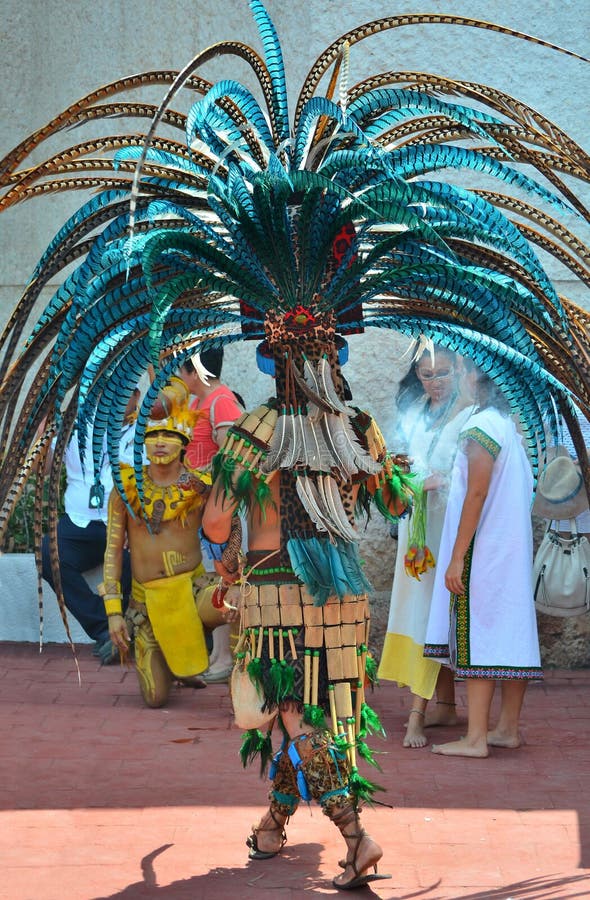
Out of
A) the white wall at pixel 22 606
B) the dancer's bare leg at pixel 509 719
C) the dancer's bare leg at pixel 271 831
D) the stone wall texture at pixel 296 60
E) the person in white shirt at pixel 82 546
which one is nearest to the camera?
the dancer's bare leg at pixel 271 831

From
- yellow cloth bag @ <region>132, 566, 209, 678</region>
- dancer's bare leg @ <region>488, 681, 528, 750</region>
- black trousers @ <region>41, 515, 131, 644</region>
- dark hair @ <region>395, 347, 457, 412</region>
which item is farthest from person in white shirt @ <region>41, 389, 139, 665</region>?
dancer's bare leg @ <region>488, 681, 528, 750</region>

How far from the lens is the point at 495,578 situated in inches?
244

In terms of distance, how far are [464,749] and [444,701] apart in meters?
0.68

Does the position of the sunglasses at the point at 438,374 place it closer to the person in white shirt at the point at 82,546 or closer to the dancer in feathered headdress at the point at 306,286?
the dancer in feathered headdress at the point at 306,286

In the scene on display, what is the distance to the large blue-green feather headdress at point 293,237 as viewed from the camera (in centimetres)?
411

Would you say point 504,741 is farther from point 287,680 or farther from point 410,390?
point 287,680

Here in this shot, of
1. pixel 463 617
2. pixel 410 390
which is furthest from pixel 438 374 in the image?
pixel 463 617

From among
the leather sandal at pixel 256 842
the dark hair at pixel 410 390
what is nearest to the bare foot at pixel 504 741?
the dark hair at pixel 410 390

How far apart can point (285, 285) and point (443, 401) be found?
2.15m

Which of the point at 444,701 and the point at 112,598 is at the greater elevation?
the point at 112,598

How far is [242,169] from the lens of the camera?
4.26 m

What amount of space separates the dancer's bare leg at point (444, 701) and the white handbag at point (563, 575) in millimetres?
817

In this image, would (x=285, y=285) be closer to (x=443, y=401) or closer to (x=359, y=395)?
(x=443, y=401)

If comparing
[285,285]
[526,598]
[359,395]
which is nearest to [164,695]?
[526,598]
